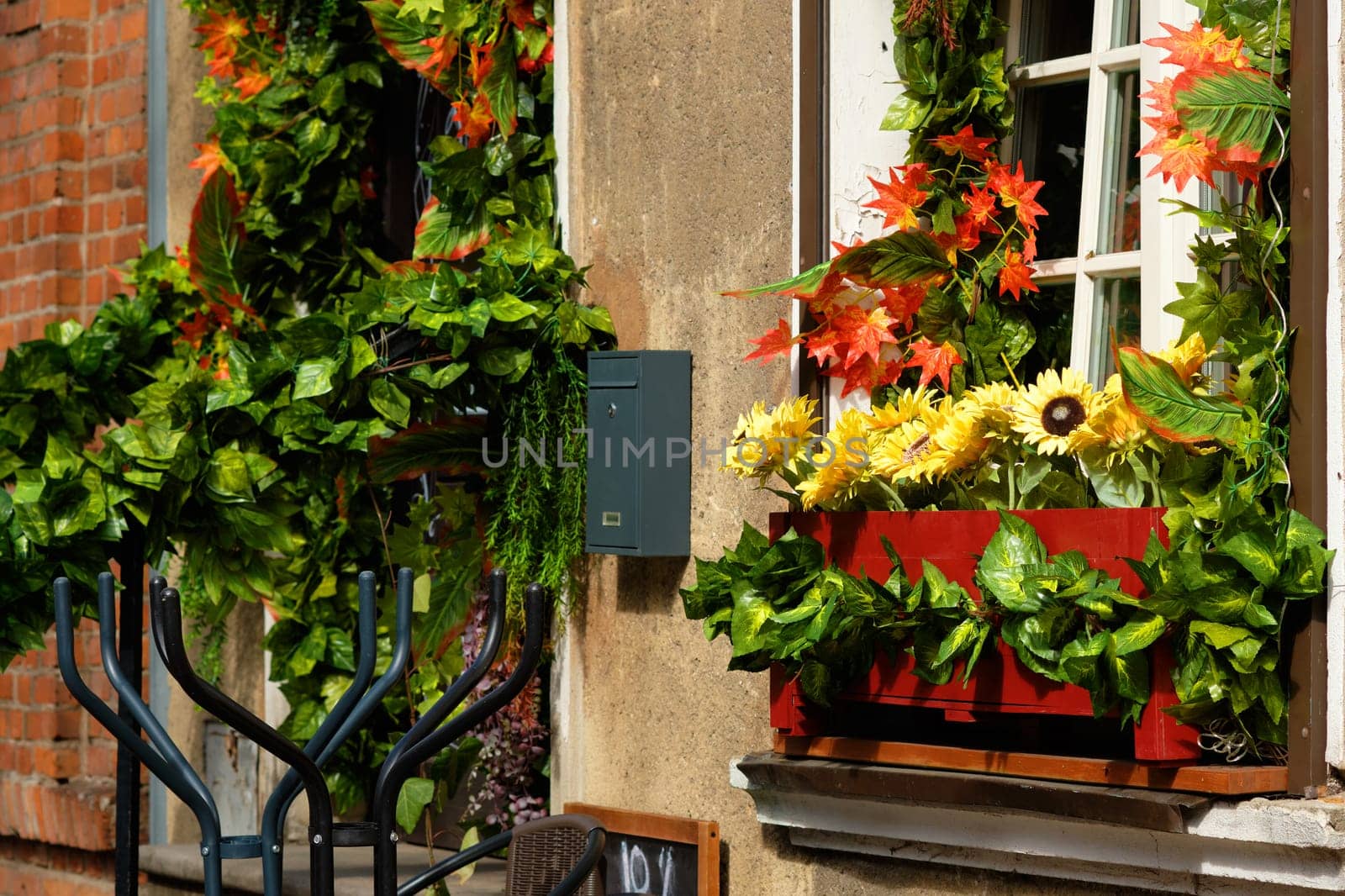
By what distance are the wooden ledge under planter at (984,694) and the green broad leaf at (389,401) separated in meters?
0.87

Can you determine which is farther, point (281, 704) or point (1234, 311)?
point (281, 704)

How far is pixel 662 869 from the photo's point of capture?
3.24m

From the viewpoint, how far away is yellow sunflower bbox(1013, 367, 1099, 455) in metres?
2.45

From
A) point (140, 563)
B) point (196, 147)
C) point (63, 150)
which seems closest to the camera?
point (140, 563)

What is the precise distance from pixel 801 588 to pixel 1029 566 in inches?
17.6

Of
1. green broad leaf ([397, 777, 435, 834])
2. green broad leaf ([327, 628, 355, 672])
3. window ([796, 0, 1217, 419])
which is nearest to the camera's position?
window ([796, 0, 1217, 419])

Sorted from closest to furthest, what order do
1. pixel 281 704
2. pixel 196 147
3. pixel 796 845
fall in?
pixel 796 845 → pixel 281 704 → pixel 196 147

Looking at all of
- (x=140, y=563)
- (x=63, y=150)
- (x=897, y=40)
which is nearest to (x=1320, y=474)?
(x=897, y=40)

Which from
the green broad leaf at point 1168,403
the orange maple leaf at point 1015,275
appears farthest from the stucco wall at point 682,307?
the green broad leaf at point 1168,403

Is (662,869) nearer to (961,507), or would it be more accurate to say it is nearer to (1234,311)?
(961,507)

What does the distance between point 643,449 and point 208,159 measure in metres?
2.01

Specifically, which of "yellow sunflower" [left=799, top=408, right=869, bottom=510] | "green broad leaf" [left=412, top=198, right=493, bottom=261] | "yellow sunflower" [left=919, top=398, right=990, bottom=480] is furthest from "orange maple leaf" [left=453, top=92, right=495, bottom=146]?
"yellow sunflower" [left=919, top=398, right=990, bottom=480]

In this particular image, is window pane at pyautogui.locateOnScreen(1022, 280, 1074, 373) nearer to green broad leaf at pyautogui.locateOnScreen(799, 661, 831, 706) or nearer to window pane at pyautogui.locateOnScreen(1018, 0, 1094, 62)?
window pane at pyautogui.locateOnScreen(1018, 0, 1094, 62)

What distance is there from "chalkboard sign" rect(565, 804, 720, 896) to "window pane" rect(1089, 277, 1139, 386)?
112cm
